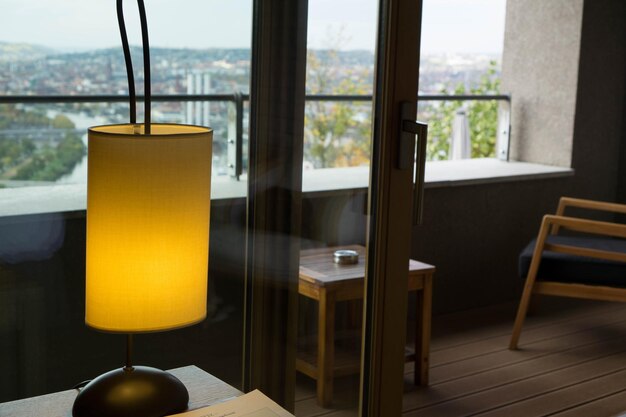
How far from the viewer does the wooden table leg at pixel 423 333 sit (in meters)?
2.65

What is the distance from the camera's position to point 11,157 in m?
1.52

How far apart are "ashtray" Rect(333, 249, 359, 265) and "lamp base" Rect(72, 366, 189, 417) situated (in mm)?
671

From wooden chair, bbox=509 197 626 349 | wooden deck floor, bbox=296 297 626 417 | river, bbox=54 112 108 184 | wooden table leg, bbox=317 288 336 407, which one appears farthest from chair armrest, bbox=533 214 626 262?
river, bbox=54 112 108 184

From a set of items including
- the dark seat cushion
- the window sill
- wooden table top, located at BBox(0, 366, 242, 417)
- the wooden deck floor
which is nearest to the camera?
wooden table top, located at BBox(0, 366, 242, 417)

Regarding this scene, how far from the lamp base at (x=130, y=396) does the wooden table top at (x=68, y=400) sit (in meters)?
0.05

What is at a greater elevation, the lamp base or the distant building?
the distant building

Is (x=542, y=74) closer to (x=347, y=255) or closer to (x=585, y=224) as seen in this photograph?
(x=585, y=224)

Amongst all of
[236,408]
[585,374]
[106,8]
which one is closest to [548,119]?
[585,374]

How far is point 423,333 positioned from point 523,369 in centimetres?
44

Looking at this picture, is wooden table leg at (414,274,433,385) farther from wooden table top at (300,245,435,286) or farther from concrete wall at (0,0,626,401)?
wooden table top at (300,245,435,286)

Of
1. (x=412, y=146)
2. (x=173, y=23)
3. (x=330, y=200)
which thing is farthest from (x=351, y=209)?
(x=173, y=23)

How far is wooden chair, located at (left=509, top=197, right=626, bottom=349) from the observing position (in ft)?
9.77

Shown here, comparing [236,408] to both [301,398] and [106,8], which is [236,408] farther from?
[106,8]

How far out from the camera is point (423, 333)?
2.65 metres
